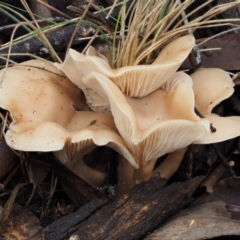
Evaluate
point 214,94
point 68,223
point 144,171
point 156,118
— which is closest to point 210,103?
point 214,94

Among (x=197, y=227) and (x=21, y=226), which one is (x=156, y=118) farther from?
(x=21, y=226)

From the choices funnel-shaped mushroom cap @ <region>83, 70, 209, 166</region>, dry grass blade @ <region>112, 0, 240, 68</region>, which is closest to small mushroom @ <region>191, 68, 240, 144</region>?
funnel-shaped mushroom cap @ <region>83, 70, 209, 166</region>

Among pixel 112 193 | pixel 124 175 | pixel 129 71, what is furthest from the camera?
pixel 112 193

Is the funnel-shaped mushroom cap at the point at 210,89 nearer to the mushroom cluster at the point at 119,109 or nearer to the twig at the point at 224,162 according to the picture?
the mushroom cluster at the point at 119,109

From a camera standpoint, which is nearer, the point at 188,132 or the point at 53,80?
the point at 188,132

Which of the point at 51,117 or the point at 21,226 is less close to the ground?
the point at 51,117

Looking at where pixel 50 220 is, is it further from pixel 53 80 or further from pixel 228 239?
pixel 228 239

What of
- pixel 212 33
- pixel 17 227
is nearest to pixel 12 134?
pixel 17 227
